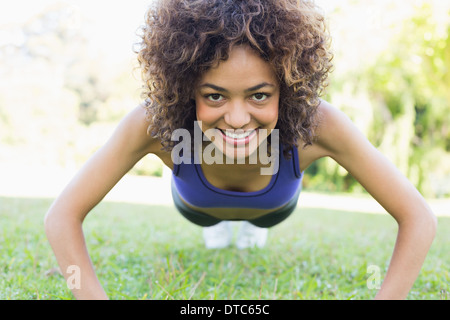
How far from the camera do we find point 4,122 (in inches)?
740

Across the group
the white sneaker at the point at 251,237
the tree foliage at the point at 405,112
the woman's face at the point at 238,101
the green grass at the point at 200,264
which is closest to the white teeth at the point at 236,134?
the woman's face at the point at 238,101

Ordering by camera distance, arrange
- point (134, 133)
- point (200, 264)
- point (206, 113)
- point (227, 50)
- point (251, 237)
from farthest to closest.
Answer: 1. point (251, 237)
2. point (200, 264)
3. point (134, 133)
4. point (206, 113)
5. point (227, 50)

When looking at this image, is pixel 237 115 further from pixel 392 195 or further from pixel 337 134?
pixel 392 195

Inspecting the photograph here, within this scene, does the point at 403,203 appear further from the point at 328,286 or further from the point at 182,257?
the point at 182,257

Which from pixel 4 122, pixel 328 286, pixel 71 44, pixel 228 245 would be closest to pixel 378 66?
pixel 228 245

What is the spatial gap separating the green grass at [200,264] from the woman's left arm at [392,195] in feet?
1.51

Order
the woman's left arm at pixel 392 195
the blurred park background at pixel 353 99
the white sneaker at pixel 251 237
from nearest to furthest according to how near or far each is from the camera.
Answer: the woman's left arm at pixel 392 195 < the white sneaker at pixel 251 237 < the blurred park background at pixel 353 99

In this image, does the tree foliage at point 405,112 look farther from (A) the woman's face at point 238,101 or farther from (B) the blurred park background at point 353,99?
(A) the woman's face at point 238,101

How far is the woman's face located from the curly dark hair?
0.04m

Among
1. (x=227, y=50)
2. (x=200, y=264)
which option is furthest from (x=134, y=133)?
(x=200, y=264)

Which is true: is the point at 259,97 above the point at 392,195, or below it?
above

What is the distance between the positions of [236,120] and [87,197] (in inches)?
28.3

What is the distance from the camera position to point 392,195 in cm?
179

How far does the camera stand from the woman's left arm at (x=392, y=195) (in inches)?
65.9
